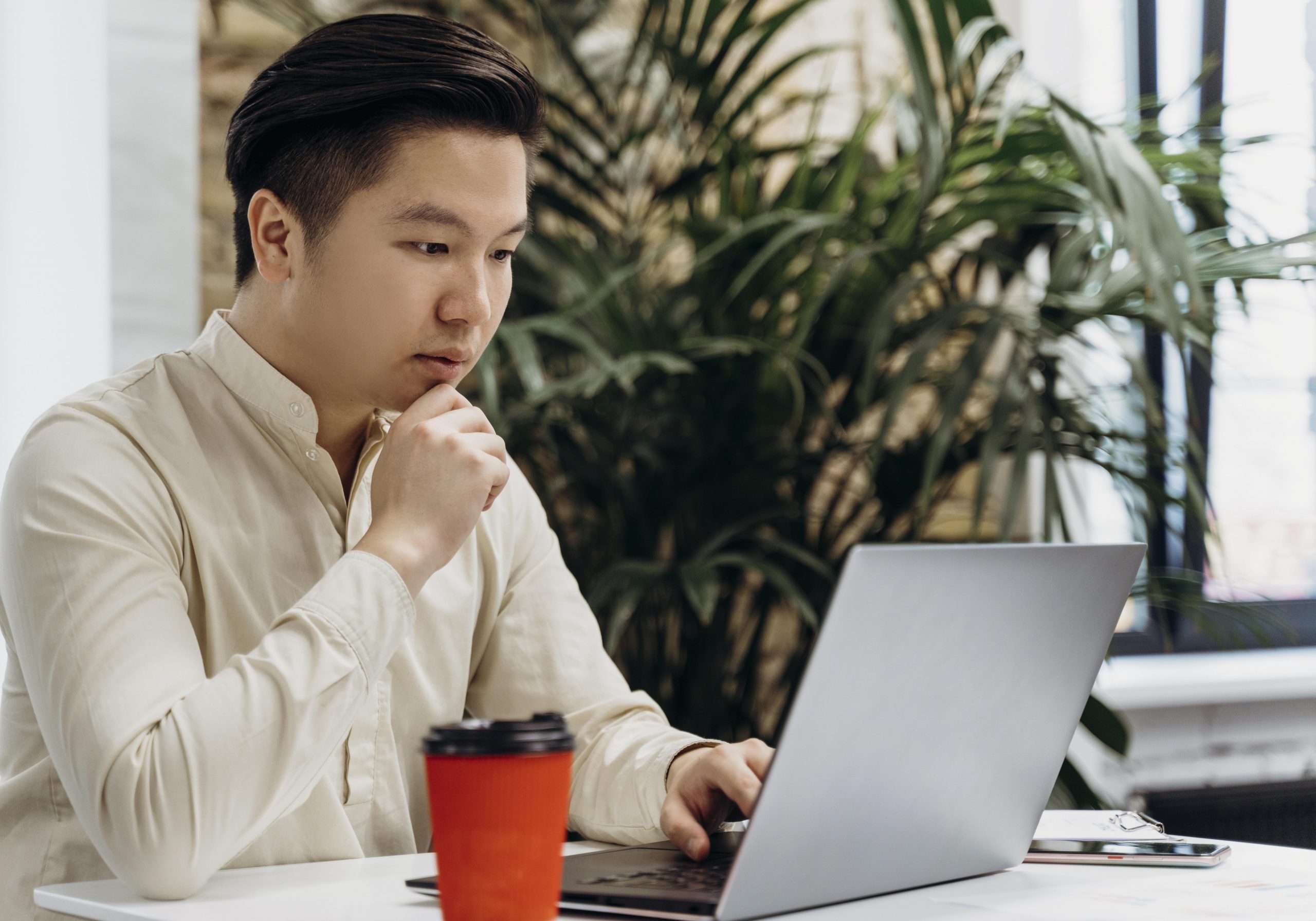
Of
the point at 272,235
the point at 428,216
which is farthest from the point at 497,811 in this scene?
the point at 272,235

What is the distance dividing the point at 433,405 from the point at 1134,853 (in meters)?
0.63

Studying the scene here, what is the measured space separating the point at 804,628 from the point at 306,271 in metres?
1.41

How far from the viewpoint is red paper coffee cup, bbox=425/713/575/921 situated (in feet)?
2.08

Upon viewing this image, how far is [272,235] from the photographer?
3.71 feet

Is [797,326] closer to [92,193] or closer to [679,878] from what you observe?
[92,193]

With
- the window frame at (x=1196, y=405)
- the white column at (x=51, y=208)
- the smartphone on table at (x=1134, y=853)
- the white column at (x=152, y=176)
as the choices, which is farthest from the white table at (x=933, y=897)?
the window frame at (x=1196, y=405)

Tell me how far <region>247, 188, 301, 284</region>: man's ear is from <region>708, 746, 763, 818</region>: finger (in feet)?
1.85

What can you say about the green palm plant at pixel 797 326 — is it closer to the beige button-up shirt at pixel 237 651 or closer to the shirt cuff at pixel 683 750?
the beige button-up shirt at pixel 237 651

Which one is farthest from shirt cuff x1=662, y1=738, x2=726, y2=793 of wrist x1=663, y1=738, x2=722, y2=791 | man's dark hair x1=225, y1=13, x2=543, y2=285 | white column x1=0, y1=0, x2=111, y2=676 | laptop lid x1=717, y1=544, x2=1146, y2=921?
white column x1=0, y1=0, x2=111, y2=676

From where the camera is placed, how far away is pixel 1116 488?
192 cm

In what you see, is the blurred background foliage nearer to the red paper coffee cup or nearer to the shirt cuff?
the shirt cuff

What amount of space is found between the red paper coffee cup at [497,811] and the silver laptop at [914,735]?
99mm

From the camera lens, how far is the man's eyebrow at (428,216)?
1.05m

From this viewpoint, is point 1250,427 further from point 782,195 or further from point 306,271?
point 306,271
